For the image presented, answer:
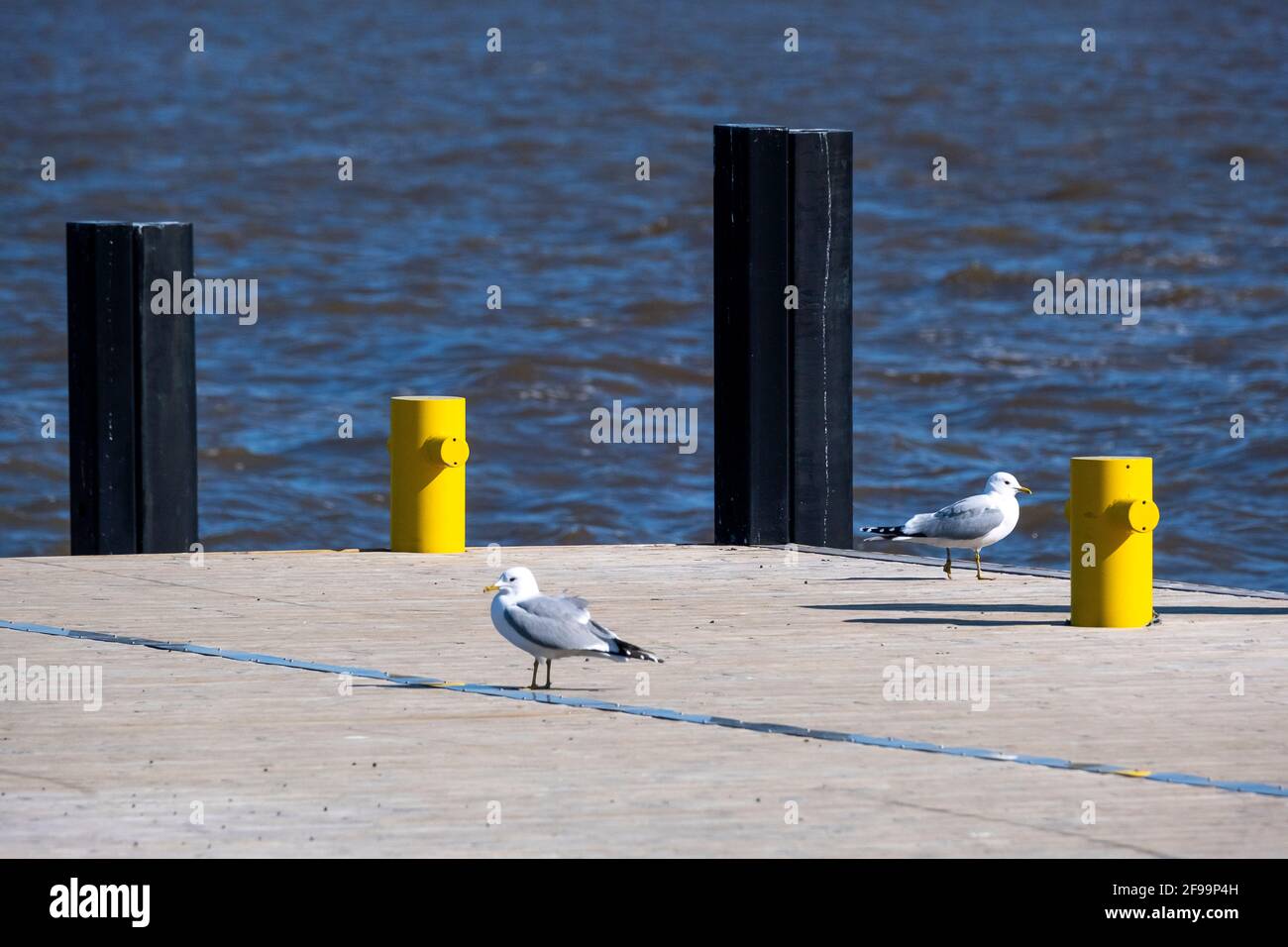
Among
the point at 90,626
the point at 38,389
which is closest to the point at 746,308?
the point at 90,626

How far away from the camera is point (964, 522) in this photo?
1372 cm

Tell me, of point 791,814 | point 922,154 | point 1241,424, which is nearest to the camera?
point 791,814

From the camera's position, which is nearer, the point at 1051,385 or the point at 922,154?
the point at 1051,385

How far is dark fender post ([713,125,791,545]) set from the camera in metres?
16.0

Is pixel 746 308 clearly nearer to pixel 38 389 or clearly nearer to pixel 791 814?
pixel 791 814

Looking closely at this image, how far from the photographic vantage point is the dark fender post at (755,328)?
Answer: 15984 mm

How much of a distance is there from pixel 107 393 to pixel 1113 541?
6.86 m

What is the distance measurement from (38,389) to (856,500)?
40.3 ft

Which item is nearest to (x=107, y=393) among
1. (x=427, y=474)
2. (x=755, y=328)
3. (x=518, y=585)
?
(x=427, y=474)

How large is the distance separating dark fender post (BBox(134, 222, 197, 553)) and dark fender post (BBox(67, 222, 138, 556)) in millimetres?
63

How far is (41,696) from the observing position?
1043 centimetres
